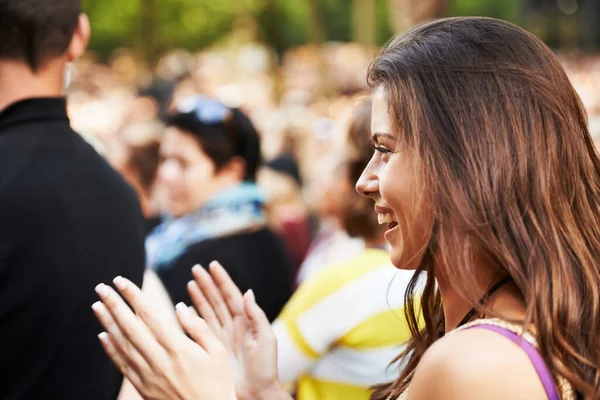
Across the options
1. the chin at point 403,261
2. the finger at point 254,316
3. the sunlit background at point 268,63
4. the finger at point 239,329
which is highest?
the chin at point 403,261

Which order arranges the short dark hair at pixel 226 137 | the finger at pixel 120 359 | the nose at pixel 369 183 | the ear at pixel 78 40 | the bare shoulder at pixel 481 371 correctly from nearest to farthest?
the bare shoulder at pixel 481 371 → the finger at pixel 120 359 → the nose at pixel 369 183 → the ear at pixel 78 40 → the short dark hair at pixel 226 137

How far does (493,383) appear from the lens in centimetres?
145

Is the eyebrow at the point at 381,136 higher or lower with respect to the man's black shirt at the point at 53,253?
higher

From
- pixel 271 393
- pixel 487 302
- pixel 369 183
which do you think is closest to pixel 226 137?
pixel 271 393

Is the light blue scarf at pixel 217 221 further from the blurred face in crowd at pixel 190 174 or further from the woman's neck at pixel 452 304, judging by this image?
the woman's neck at pixel 452 304

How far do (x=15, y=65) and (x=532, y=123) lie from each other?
1405 mm

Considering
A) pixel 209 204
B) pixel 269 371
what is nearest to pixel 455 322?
pixel 269 371

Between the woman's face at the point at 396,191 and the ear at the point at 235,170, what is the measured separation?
2496 millimetres

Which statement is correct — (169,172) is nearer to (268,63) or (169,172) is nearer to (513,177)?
(513,177)

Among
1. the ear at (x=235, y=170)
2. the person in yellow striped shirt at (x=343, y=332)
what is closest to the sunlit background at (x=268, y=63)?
the ear at (x=235, y=170)

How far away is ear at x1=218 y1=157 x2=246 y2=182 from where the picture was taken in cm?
424

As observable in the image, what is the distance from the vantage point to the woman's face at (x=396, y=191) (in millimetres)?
1636

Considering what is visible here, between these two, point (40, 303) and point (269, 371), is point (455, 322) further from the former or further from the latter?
point (40, 303)

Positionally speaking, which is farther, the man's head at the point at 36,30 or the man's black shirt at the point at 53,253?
the man's head at the point at 36,30
